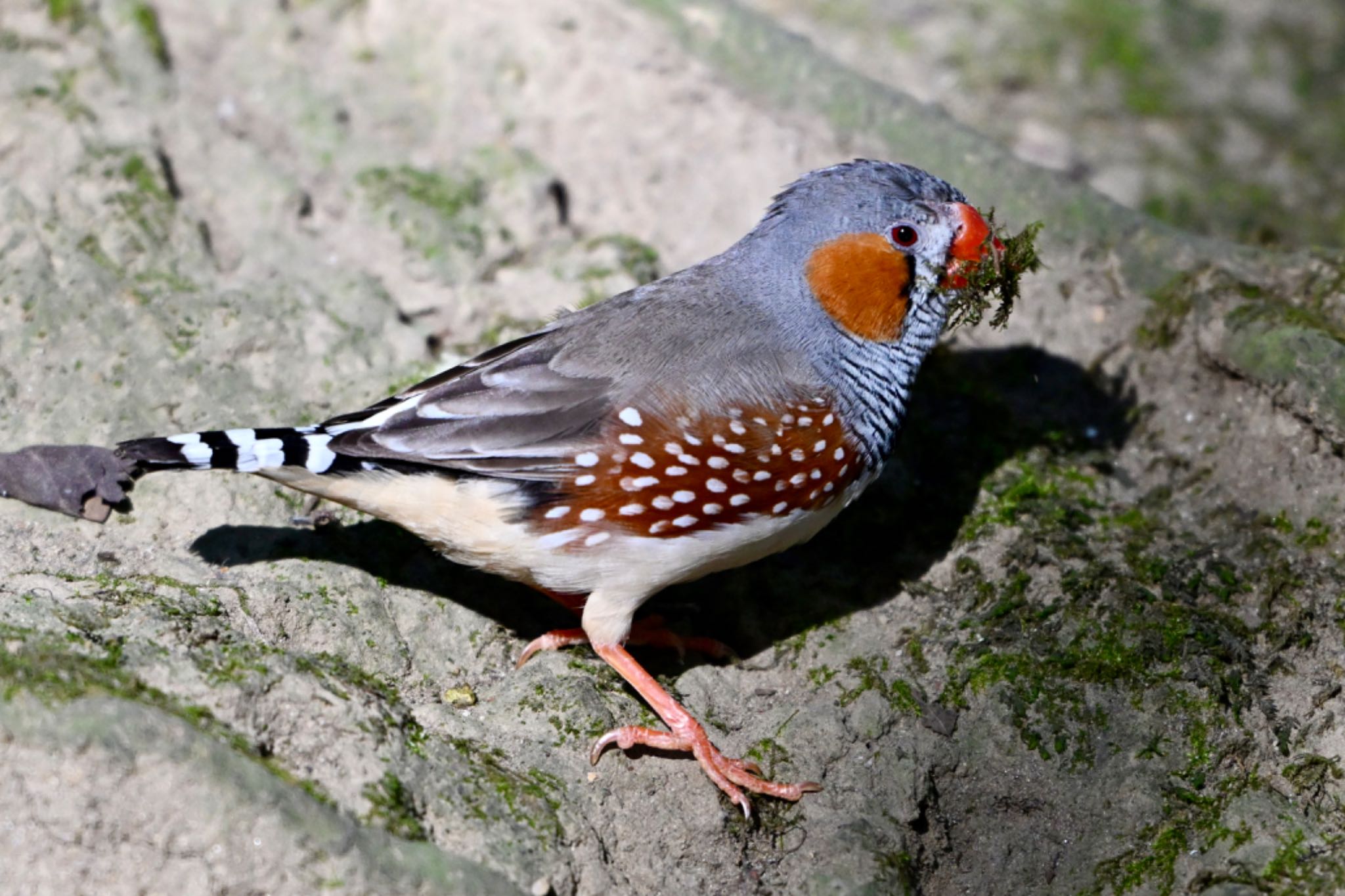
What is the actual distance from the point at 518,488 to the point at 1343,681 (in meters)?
2.90

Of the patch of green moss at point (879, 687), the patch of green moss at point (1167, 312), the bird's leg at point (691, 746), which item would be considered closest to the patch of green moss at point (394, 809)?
the bird's leg at point (691, 746)

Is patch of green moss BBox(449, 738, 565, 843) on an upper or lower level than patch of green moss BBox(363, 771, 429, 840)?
lower

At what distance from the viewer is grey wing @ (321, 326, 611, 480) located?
4.01m

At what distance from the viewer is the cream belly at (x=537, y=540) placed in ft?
13.3

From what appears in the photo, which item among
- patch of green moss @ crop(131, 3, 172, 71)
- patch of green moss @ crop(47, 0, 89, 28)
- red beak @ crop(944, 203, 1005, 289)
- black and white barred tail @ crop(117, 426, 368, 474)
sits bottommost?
black and white barred tail @ crop(117, 426, 368, 474)

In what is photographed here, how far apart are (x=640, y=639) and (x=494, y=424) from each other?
41.1 inches

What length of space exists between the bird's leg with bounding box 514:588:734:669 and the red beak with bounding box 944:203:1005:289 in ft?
5.26

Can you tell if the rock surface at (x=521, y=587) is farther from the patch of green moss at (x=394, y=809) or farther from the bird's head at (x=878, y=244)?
the bird's head at (x=878, y=244)

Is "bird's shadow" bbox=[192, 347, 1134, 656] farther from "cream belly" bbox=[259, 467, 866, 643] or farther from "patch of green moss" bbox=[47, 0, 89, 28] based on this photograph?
"patch of green moss" bbox=[47, 0, 89, 28]

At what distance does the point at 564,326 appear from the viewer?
14.6 ft

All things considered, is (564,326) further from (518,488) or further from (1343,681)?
(1343,681)

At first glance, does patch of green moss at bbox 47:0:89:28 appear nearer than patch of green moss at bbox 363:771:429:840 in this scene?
No

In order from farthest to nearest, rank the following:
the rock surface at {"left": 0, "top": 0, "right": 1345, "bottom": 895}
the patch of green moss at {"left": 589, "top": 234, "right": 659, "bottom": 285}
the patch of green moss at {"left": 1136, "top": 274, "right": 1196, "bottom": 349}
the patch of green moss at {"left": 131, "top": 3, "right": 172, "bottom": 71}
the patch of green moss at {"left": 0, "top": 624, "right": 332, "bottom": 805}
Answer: the patch of green moss at {"left": 131, "top": 3, "right": 172, "bottom": 71}
the patch of green moss at {"left": 589, "top": 234, "right": 659, "bottom": 285}
the patch of green moss at {"left": 1136, "top": 274, "right": 1196, "bottom": 349}
the rock surface at {"left": 0, "top": 0, "right": 1345, "bottom": 895}
the patch of green moss at {"left": 0, "top": 624, "right": 332, "bottom": 805}

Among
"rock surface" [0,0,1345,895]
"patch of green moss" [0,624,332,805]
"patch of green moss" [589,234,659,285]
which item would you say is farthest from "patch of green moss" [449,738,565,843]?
"patch of green moss" [589,234,659,285]
